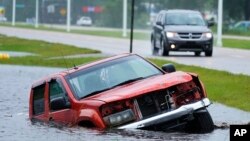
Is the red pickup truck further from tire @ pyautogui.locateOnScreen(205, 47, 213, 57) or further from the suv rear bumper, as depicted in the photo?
tire @ pyautogui.locateOnScreen(205, 47, 213, 57)

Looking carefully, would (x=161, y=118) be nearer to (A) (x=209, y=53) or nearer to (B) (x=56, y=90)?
(B) (x=56, y=90)

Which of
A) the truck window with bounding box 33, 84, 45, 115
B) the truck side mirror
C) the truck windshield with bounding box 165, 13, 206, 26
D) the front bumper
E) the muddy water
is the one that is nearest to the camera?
the muddy water

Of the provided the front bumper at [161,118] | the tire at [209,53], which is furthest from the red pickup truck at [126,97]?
the tire at [209,53]

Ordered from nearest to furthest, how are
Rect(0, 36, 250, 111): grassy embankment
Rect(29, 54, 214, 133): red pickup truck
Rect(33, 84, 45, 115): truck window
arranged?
Rect(29, 54, 214, 133): red pickup truck < Rect(33, 84, 45, 115): truck window < Rect(0, 36, 250, 111): grassy embankment

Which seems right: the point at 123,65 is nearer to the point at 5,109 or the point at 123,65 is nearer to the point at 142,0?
the point at 5,109

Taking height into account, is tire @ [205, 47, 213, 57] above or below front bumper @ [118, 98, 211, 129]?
below

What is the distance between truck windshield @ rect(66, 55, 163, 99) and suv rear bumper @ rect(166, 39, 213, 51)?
22.4m

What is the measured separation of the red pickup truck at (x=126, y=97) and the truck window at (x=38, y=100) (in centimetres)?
4

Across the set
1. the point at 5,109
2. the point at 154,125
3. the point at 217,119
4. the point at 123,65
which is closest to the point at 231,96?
the point at 217,119

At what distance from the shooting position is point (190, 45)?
3656 cm

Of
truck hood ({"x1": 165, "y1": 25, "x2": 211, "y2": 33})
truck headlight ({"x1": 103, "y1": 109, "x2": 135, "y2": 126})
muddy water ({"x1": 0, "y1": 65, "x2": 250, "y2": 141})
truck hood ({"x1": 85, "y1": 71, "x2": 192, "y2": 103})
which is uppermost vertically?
truck hood ({"x1": 85, "y1": 71, "x2": 192, "y2": 103})

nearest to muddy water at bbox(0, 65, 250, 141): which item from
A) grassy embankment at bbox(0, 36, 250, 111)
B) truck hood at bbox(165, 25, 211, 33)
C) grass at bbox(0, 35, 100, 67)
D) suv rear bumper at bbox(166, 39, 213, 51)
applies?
grassy embankment at bbox(0, 36, 250, 111)

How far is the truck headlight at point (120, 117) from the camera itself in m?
12.5

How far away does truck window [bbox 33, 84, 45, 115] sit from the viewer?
1447cm
